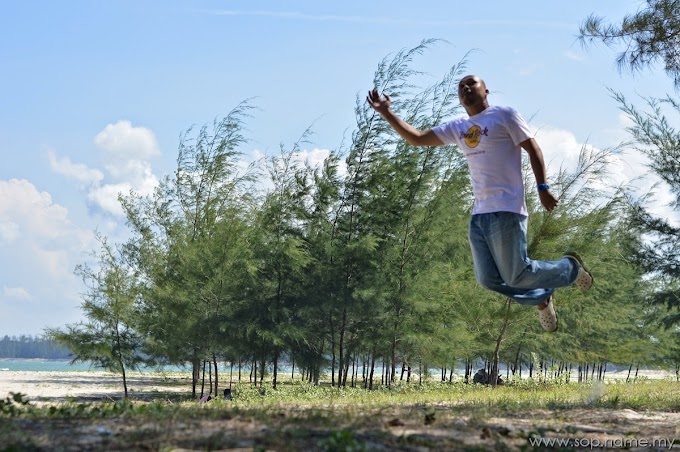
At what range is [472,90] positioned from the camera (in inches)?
237

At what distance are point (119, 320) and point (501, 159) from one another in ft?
61.0

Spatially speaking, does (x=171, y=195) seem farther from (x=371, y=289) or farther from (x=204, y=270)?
(x=371, y=289)

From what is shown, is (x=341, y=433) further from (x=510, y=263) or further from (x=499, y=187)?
(x=499, y=187)

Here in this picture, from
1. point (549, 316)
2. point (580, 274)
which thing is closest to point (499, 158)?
point (580, 274)

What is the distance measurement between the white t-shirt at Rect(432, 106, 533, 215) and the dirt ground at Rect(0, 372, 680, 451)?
1.65 metres

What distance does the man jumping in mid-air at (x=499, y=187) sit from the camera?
585 cm

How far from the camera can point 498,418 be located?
5727 mm

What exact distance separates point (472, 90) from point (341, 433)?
3.11 m

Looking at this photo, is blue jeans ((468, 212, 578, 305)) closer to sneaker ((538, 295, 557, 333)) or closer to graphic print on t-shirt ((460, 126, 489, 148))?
sneaker ((538, 295, 557, 333))

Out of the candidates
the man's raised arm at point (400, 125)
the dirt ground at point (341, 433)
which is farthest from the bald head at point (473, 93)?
the dirt ground at point (341, 433)

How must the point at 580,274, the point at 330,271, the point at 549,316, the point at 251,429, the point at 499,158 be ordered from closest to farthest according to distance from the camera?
1. the point at 251,429
2. the point at 499,158
3. the point at 580,274
4. the point at 549,316
5. the point at 330,271

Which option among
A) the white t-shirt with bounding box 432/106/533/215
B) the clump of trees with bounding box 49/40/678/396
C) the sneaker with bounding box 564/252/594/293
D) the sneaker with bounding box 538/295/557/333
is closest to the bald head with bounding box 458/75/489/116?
the white t-shirt with bounding box 432/106/533/215

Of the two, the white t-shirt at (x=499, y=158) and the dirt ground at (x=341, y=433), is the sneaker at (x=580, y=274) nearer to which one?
the white t-shirt at (x=499, y=158)

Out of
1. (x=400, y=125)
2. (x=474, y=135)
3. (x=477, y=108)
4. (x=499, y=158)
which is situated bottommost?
(x=499, y=158)
